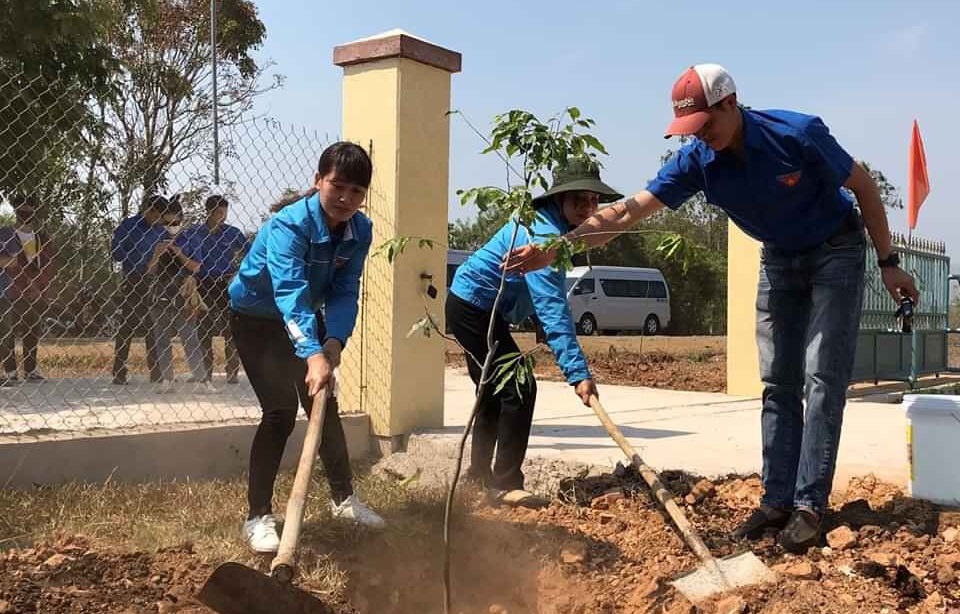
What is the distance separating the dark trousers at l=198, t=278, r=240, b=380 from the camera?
6.04 metres

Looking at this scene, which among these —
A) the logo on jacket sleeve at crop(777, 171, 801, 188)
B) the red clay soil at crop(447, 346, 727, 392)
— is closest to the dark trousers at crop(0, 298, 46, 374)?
the logo on jacket sleeve at crop(777, 171, 801, 188)

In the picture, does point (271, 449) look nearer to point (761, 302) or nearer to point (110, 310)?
point (761, 302)

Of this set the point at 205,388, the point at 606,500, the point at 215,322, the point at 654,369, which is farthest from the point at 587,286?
the point at 606,500

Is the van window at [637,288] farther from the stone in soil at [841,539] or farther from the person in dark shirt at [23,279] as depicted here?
the stone in soil at [841,539]

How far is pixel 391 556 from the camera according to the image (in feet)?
11.0

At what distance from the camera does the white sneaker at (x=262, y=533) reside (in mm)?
3059

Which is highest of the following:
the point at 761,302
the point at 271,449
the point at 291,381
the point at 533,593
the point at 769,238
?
the point at 769,238

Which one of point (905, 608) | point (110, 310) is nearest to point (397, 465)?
point (110, 310)

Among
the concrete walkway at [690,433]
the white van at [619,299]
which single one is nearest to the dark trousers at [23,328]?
the concrete walkway at [690,433]

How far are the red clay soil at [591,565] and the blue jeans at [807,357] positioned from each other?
0.23 metres

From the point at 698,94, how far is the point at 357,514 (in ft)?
6.66

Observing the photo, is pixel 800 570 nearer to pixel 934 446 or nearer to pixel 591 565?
pixel 591 565

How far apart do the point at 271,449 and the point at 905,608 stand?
7.14 ft

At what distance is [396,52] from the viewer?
16.0ft
